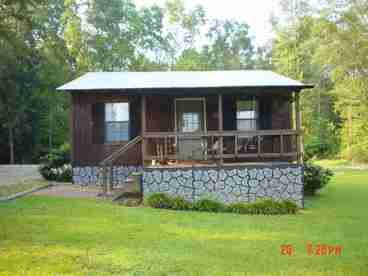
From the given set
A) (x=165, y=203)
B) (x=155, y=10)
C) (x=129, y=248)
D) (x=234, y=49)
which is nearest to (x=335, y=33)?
(x=155, y=10)

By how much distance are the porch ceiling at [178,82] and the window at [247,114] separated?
799 millimetres

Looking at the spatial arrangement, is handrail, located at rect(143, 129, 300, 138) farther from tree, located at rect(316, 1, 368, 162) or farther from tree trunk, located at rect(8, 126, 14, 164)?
tree, located at rect(316, 1, 368, 162)

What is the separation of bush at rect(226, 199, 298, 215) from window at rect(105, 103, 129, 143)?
4.94 meters

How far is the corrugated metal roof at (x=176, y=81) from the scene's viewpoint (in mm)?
11992

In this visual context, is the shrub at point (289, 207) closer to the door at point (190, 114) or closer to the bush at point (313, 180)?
the bush at point (313, 180)

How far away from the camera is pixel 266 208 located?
34.0 feet

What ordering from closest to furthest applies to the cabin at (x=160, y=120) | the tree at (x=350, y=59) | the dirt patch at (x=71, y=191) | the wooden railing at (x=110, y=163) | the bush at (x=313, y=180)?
1. the wooden railing at (x=110, y=163)
2. the dirt patch at (x=71, y=191)
3. the cabin at (x=160, y=120)
4. the bush at (x=313, y=180)
5. the tree at (x=350, y=59)

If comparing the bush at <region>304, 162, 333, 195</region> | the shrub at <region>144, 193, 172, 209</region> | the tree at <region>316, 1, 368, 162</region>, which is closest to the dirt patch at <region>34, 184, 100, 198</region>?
the shrub at <region>144, 193, 172, 209</region>

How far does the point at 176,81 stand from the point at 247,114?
8.51 feet

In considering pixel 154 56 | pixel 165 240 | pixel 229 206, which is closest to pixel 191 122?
pixel 229 206

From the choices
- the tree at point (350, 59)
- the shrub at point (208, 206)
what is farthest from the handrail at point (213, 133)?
the tree at point (350, 59)

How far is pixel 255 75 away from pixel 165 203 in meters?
6.28

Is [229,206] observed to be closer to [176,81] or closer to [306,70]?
[176,81]

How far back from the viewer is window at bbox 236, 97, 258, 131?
13969 mm
